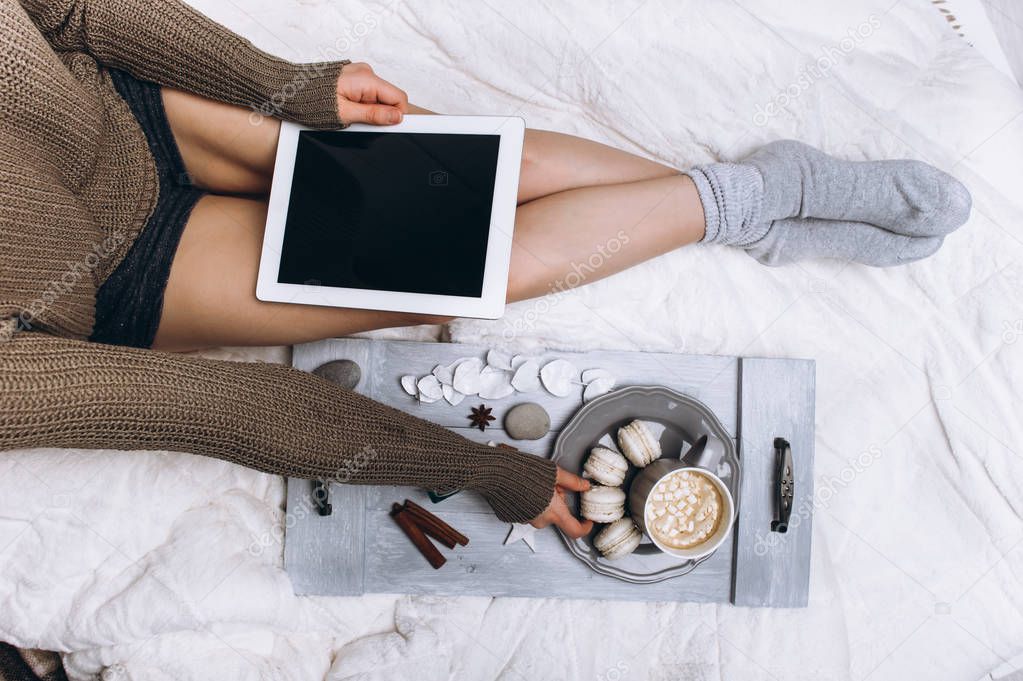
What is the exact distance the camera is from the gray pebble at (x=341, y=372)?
935 mm

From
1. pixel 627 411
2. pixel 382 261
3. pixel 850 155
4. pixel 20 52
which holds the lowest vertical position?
pixel 627 411

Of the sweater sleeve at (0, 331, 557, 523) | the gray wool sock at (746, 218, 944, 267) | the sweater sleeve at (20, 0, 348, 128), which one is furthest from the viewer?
the gray wool sock at (746, 218, 944, 267)

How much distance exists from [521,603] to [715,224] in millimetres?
596

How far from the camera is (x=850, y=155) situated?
3.31 feet

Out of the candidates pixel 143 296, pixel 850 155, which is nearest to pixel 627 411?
pixel 850 155

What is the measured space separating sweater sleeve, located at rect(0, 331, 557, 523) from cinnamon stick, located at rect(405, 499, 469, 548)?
102mm

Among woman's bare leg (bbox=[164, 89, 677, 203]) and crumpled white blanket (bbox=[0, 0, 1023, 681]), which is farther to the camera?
crumpled white blanket (bbox=[0, 0, 1023, 681])

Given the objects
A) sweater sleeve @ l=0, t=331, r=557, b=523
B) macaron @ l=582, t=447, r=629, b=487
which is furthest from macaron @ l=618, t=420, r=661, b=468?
sweater sleeve @ l=0, t=331, r=557, b=523

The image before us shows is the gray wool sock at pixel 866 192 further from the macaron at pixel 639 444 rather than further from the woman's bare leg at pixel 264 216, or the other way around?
the macaron at pixel 639 444

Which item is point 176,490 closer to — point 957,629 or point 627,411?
point 627,411

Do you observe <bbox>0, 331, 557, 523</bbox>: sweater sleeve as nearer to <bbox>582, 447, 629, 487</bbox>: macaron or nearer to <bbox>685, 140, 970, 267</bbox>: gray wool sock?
<bbox>582, 447, 629, 487</bbox>: macaron

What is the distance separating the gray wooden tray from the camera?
37.2 inches

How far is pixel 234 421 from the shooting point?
2.22ft

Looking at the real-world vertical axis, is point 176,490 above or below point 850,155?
below
